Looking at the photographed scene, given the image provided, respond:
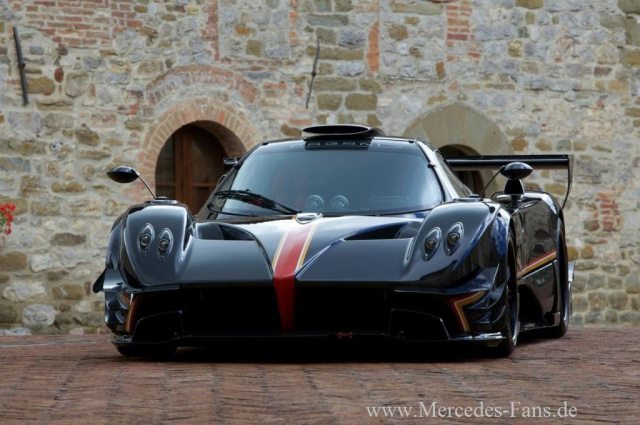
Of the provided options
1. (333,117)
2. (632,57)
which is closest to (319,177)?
(333,117)

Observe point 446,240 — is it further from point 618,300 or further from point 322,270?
point 618,300

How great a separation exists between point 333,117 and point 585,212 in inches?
140

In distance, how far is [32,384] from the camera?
5938 mm

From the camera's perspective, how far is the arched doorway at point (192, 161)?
15.4 meters

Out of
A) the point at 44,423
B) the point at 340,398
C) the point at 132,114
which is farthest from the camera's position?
the point at 132,114

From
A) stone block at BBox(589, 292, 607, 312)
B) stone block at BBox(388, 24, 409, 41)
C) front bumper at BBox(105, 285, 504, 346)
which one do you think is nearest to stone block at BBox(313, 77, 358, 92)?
stone block at BBox(388, 24, 409, 41)

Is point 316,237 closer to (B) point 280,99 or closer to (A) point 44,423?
(A) point 44,423

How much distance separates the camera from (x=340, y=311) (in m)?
6.75

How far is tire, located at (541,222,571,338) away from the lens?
9.63 metres

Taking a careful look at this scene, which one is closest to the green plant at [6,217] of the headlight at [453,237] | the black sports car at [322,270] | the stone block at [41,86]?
the stone block at [41,86]

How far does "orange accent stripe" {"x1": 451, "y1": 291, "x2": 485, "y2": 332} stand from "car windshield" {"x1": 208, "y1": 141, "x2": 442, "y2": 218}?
1.03 m

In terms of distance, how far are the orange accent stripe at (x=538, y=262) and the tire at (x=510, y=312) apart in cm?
39

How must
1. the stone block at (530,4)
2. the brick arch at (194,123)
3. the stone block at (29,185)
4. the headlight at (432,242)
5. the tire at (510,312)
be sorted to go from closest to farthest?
the headlight at (432,242) < the tire at (510,312) < the stone block at (29,185) < the brick arch at (194,123) < the stone block at (530,4)

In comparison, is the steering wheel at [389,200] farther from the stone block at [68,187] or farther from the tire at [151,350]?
the stone block at [68,187]
